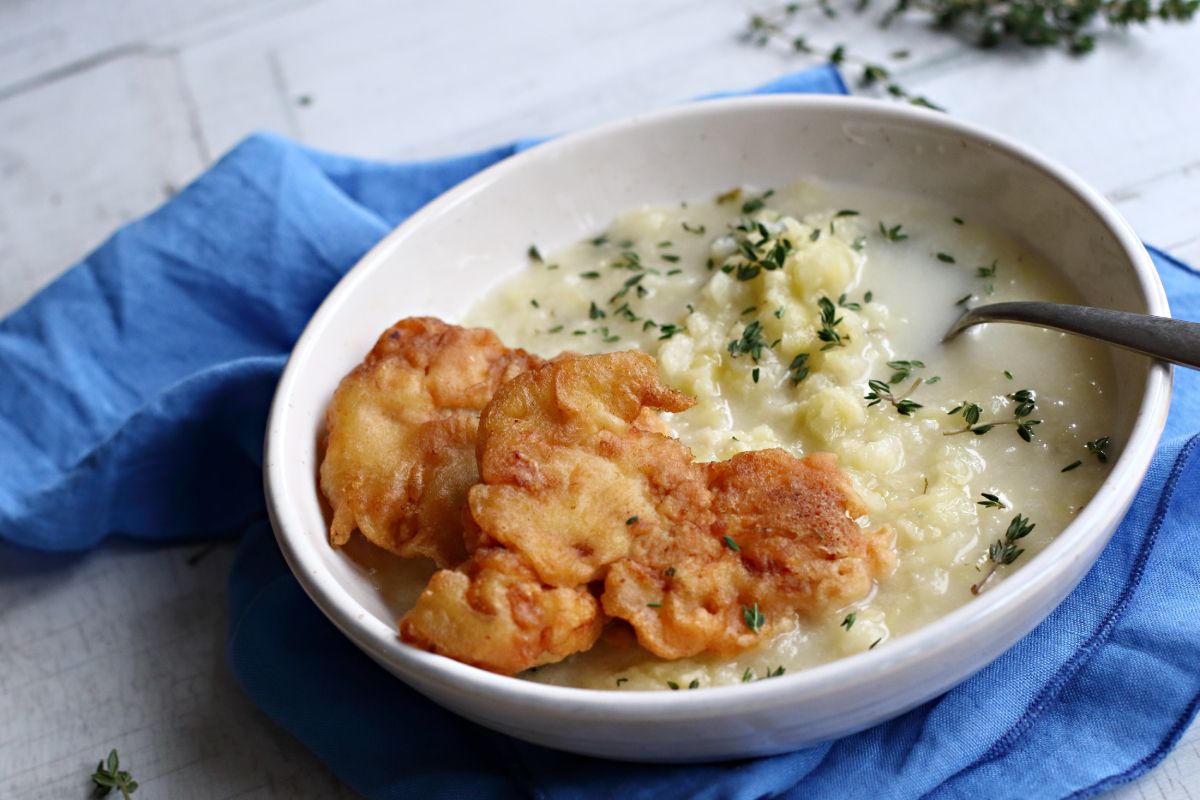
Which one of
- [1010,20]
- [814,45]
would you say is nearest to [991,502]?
[1010,20]

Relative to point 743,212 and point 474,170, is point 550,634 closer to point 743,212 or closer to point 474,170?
point 743,212

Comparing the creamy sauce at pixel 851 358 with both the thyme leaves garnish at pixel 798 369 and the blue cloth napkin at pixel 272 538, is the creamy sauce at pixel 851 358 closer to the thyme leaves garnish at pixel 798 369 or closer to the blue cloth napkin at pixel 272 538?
the thyme leaves garnish at pixel 798 369

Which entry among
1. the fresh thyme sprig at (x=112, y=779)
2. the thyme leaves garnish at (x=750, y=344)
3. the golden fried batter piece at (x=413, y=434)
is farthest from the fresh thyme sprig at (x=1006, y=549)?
the fresh thyme sprig at (x=112, y=779)

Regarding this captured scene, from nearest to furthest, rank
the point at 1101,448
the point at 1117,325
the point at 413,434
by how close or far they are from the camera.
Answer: the point at 1117,325 → the point at 1101,448 → the point at 413,434

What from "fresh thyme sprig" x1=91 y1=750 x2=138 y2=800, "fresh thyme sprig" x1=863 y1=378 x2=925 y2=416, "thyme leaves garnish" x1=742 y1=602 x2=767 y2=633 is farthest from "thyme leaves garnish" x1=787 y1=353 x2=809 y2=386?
"fresh thyme sprig" x1=91 y1=750 x2=138 y2=800

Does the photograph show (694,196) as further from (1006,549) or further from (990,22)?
(990,22)

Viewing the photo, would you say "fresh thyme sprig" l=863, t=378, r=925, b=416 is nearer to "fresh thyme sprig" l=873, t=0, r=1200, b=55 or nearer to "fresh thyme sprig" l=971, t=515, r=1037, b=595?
"fresh thyme sprig" l=971, t=515, r=1037, b=595
